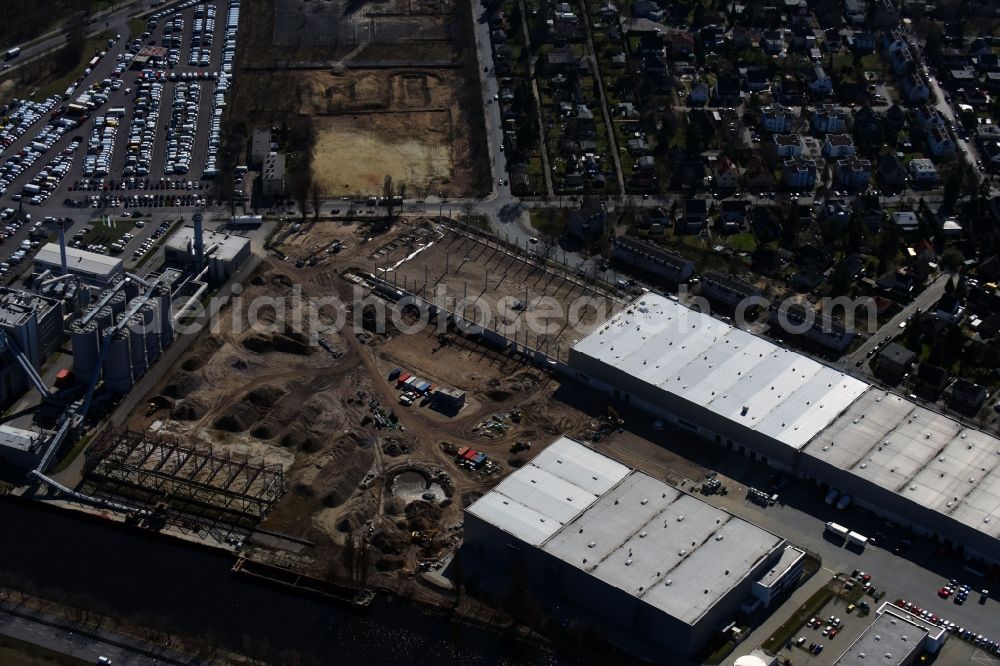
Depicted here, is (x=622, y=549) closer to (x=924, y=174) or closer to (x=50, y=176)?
(x=924, y=174)

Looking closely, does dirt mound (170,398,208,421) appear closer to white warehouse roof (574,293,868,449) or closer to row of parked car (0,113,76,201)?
white warehouse roof (574,293,868,449)

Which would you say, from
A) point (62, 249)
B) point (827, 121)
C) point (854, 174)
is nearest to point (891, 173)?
point (854, 174)

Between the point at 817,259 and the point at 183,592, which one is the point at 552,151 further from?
the point at 183,592

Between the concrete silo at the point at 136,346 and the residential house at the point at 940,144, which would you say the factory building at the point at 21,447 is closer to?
the concrete silo at the point at 136,346

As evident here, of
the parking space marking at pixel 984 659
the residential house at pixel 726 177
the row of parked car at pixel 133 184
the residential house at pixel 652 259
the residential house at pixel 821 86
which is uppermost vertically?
the residential house at pixel 821 86

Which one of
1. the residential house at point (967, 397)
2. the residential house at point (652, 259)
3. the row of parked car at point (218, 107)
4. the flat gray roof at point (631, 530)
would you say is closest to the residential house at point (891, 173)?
the residential house at point (652, 259)

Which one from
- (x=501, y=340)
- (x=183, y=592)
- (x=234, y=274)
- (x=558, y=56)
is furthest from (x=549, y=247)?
(x=183, y=592)
